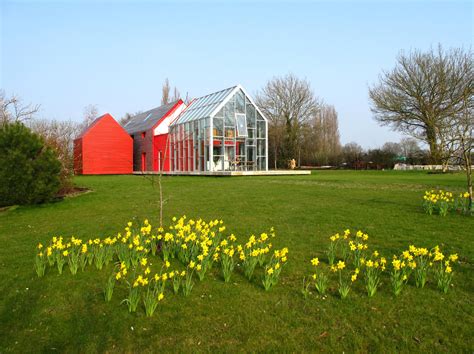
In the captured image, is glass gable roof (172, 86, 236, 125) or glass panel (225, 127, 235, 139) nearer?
glass panel (225, 127, 235, 139)

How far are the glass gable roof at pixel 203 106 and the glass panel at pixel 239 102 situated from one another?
655mm

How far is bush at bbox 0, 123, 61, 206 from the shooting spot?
36.9 ft

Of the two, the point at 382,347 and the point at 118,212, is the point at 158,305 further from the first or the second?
the point at 118,212

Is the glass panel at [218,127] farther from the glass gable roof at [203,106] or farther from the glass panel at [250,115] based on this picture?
the glass panel at [250,115]

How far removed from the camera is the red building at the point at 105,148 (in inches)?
1372

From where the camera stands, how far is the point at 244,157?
30.6 metres

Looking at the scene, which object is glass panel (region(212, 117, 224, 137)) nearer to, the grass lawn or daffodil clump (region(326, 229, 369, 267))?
the grass lawn

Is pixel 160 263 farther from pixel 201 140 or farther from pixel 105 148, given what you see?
pixel 105 148

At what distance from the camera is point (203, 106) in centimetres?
3186

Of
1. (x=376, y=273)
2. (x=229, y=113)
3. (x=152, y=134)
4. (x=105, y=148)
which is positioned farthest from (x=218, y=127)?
(x=376, y=273)

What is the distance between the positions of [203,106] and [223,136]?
4.43 meters

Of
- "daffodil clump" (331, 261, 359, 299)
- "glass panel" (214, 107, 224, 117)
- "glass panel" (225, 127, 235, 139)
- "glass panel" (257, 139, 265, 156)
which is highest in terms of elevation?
"glass panel" (214, 107, 224, 117)

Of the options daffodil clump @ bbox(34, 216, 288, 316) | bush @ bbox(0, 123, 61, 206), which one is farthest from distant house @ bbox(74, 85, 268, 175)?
daffodil clump @ bbox(34, 216, 288, 316)

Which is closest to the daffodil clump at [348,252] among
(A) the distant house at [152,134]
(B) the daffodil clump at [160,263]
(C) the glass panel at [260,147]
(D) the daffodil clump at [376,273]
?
(D) the daffodil clump at [376,273]
